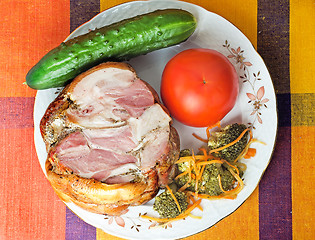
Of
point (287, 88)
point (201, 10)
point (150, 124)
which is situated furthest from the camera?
point (287, 88)

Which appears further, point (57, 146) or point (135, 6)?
point (135, 6)

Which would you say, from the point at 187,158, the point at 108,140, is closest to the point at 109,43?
the point at 108,140

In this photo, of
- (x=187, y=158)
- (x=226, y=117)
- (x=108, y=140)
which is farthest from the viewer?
(x=226, y=117)

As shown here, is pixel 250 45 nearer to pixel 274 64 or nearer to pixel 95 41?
pixel 274 64

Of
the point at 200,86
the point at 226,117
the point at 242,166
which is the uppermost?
the point at 200,86

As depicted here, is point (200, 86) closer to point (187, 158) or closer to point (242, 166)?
point (187, 158)

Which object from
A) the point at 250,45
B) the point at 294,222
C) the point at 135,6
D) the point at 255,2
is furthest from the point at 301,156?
the point at 135,6
